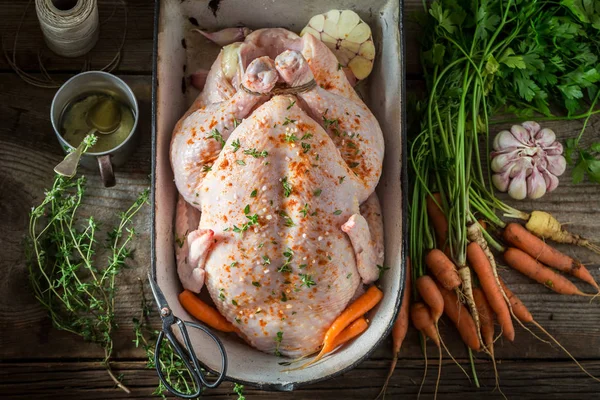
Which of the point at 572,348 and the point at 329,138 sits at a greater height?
the point at 329,138

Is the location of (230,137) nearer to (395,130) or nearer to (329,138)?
(329,138)

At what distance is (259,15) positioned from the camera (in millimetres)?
2271

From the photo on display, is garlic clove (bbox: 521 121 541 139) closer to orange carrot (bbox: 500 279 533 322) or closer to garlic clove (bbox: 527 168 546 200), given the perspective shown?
garlic clove (bbox: 527 168 546 200)

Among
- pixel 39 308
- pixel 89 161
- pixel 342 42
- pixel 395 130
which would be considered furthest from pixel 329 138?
pixel 39 308

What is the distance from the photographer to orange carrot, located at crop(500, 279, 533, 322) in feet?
7.69

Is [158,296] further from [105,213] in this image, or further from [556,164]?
[556,164]

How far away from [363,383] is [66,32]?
151cm

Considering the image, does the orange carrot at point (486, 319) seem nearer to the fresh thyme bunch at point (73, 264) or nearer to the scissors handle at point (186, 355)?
the scissors handle at point (186, 355)

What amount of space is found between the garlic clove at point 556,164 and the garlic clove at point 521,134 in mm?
92

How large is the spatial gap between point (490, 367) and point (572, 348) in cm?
30

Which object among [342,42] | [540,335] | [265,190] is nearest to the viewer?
[265,190]

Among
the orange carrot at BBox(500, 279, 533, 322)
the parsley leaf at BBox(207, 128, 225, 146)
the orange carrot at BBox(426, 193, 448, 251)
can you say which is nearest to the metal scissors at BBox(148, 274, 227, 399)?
the parsley leaf at BBox(207, 128, 225, 146)

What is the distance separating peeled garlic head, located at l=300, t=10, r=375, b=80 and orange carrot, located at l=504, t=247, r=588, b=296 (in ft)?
2.57

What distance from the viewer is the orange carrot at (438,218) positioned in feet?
7.70
